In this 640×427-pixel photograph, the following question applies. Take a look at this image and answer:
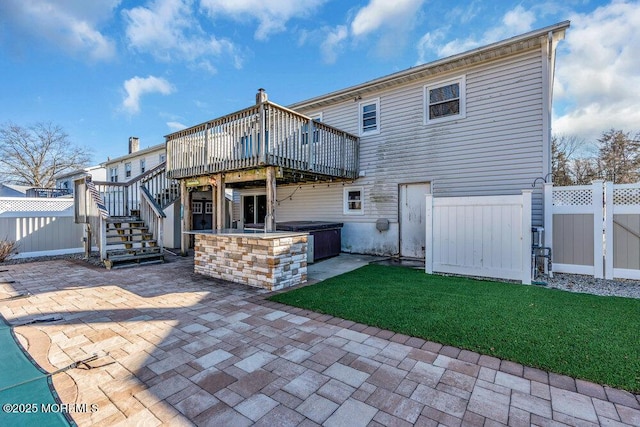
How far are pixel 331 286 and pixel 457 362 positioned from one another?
2717 mm

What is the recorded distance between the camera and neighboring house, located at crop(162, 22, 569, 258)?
6281mm

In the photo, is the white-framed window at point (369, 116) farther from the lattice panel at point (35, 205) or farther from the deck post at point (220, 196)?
the lattice panel at point (35, 205)

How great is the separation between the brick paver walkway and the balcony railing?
3631 mm

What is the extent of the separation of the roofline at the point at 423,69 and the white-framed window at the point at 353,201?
2970 mm

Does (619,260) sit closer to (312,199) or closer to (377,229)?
(377,229)

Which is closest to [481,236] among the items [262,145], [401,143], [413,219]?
[413,219]

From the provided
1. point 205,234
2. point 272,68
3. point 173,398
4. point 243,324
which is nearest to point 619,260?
point 243,324

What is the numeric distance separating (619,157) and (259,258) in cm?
2054

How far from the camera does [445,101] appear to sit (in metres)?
7.48

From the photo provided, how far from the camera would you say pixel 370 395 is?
2002 millimetres

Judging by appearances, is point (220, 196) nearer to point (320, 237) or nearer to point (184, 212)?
point (184, 212)

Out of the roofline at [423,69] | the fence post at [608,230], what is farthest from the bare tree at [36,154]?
the fence post at [608,230]

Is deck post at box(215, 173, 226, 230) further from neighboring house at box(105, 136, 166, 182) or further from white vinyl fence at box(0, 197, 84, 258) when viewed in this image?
neighboring house at box(105, 136, 166, 182)

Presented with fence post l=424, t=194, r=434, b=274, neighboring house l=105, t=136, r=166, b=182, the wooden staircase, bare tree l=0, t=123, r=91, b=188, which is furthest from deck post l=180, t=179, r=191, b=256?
bare tree l=0, t=123, r=91, b=188
